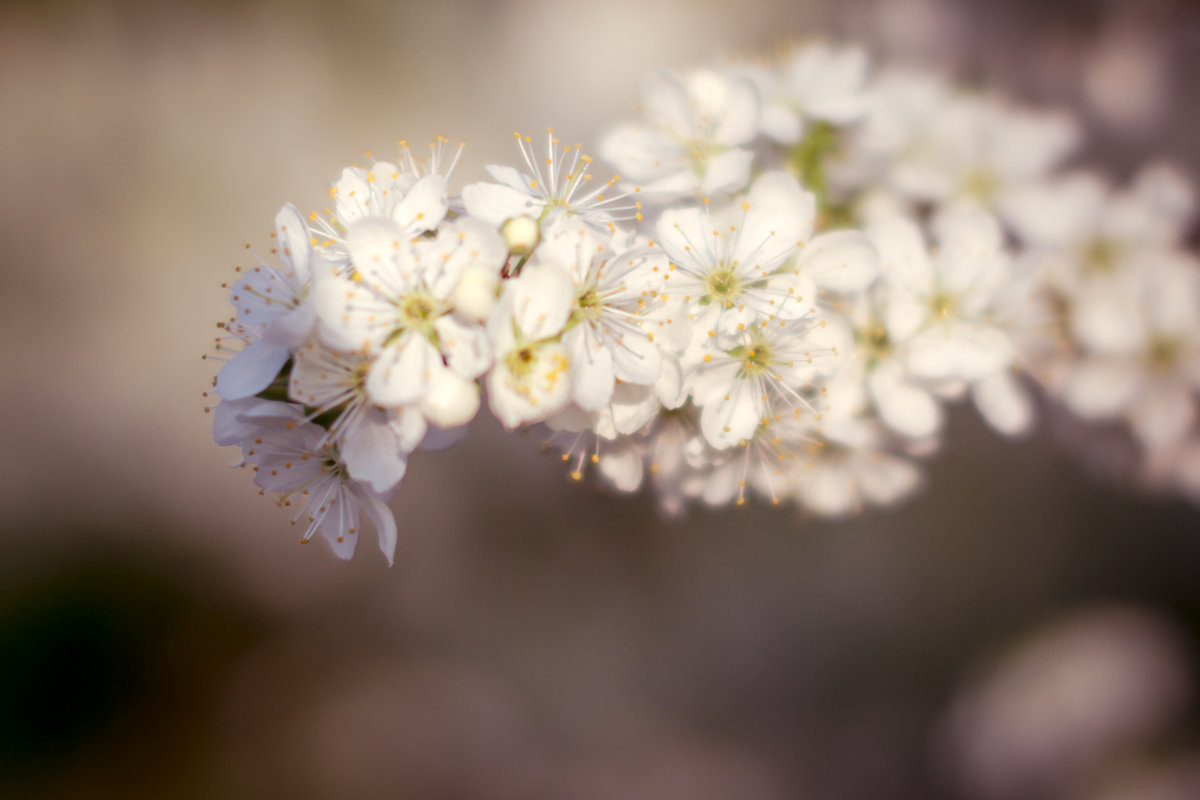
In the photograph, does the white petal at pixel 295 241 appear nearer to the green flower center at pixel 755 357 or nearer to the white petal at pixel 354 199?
the white petal at pixel 354 199

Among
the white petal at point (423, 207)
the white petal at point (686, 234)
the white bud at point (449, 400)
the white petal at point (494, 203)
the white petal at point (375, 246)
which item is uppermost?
the white petal at point (686, 234)

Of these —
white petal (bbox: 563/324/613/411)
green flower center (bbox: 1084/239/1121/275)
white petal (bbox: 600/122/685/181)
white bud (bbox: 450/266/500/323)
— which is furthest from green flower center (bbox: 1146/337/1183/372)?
white bud (bbox: 450/266/500/323)

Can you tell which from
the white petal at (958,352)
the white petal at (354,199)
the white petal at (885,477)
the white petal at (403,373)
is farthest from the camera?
the white petal at (885,477)

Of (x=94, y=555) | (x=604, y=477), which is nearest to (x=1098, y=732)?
(x=604, y=477)

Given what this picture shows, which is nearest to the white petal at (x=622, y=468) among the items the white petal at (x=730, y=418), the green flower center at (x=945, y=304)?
the white petal at (x=730, y=418)

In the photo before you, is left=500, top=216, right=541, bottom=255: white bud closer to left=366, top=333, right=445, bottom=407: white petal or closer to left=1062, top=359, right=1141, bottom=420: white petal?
left=366, top=333, right=445, bottom=407: white petal

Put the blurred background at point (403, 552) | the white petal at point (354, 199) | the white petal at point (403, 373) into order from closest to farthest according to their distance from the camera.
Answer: the white petal at point (403, 373) → the white petal at point (354, 199) → the blurred background at point (403, 552)

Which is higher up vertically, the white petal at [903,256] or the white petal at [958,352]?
the white petal at [903,256]

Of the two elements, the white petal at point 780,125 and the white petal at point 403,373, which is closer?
the white petal at point 403,373

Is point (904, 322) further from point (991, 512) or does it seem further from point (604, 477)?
point (991, 512)
